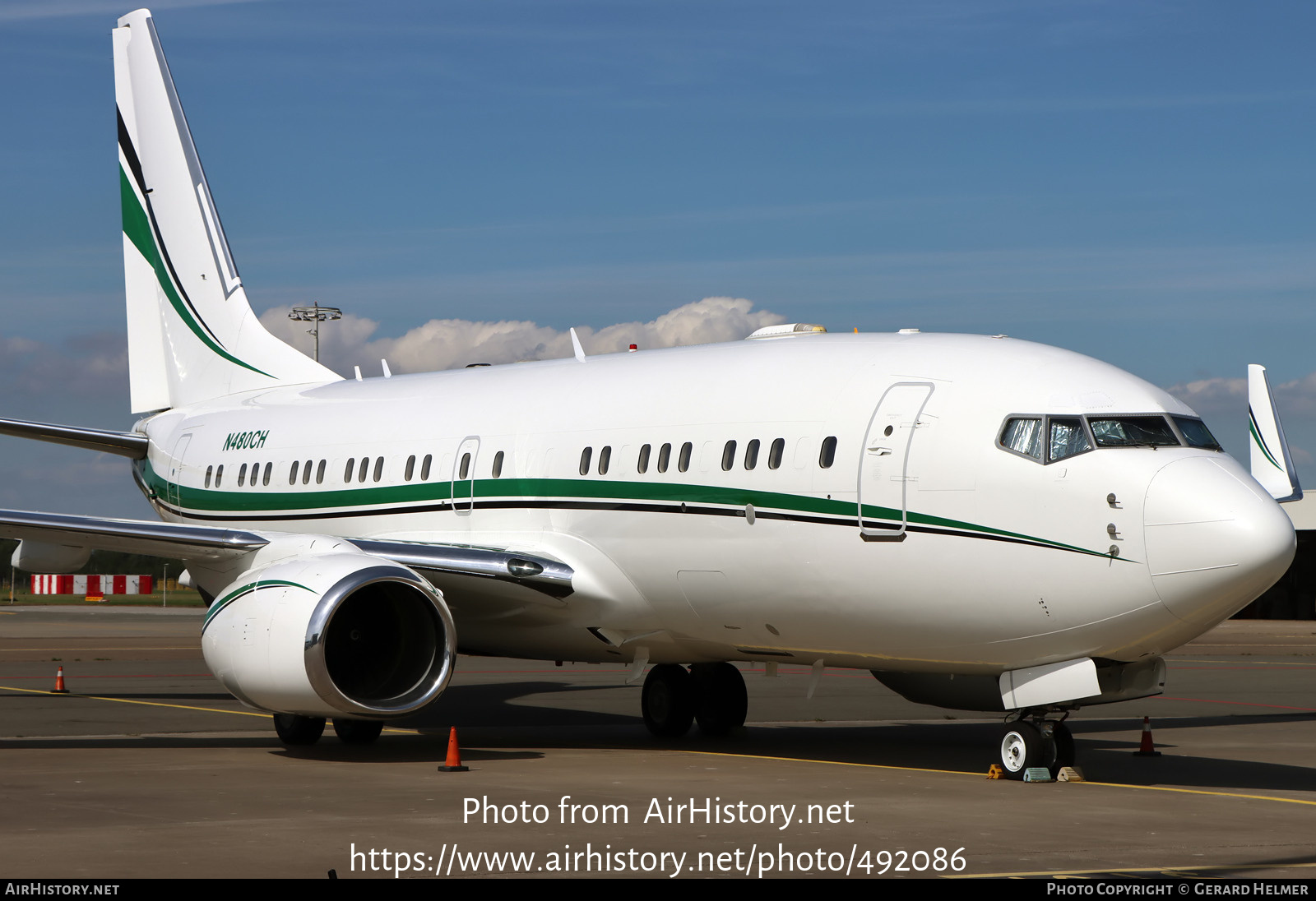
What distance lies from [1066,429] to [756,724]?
870cm

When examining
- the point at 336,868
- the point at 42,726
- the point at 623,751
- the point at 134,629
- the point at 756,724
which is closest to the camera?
the point at 336,868

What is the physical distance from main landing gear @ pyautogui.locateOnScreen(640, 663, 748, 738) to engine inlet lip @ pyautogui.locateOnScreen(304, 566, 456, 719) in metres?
3.79

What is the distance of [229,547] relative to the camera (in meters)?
17.2

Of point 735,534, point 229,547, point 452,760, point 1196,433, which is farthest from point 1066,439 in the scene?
point 229,547

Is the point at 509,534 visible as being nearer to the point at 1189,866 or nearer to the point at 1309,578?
the point at 1189,866

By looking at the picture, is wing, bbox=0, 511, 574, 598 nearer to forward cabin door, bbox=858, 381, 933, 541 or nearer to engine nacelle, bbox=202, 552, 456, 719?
engine nacelle, bbox=202, 552, 456, 719

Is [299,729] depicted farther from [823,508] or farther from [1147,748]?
[1147,748]

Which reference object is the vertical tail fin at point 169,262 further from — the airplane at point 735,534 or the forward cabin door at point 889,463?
the forward cabin door at point 889,463

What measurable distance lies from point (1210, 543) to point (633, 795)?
4.94m

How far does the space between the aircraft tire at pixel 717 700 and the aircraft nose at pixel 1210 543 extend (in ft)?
23.8

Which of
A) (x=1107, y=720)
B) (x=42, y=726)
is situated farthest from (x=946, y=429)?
(x=42, y=726)

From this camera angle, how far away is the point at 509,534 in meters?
17.5

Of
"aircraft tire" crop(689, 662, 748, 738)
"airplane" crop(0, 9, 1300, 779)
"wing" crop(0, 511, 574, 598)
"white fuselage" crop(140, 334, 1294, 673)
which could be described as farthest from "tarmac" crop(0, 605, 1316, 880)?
"wing" crop(0, 511, 574, 598)

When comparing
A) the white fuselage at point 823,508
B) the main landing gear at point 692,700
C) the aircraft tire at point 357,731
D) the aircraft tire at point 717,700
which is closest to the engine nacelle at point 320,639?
the aircraft tire at point 357,731
